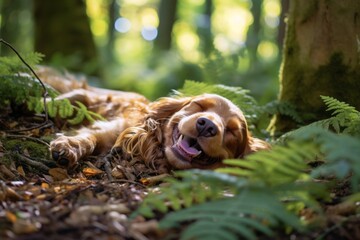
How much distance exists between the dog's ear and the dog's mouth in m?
0.62

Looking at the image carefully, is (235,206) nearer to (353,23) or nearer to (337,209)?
(337,209)

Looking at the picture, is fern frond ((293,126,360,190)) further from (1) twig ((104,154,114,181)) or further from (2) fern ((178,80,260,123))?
(2) fern ((178,80,260,123))

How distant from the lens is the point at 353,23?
15.1 feet

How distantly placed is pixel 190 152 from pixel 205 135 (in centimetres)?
19

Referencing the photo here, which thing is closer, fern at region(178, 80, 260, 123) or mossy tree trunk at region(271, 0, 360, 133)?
mossy tree trunk at region(271, 0, 360, 133)

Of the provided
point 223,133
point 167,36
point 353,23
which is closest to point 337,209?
point 223,133

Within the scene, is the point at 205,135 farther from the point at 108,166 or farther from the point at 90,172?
the point at 90,172

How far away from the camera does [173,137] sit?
4543mm

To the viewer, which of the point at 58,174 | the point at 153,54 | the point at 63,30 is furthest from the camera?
the point at 153,54

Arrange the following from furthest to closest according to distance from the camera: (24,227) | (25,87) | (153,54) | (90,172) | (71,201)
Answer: (153,54), (25,87), (90,172), (71,201), (24,227)

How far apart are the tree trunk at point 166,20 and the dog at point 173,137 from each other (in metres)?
10.2

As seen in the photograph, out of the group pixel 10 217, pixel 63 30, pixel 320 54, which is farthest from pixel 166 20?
pixel 10 217

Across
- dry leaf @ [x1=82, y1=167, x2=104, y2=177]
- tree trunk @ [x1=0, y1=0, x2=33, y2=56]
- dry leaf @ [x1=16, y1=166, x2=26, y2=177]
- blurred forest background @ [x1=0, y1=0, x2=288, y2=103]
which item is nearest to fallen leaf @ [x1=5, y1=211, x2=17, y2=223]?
dry leaf @ [x1=16, y1=166, x2=26, y2=177]

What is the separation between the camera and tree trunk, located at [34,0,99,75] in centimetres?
1030
